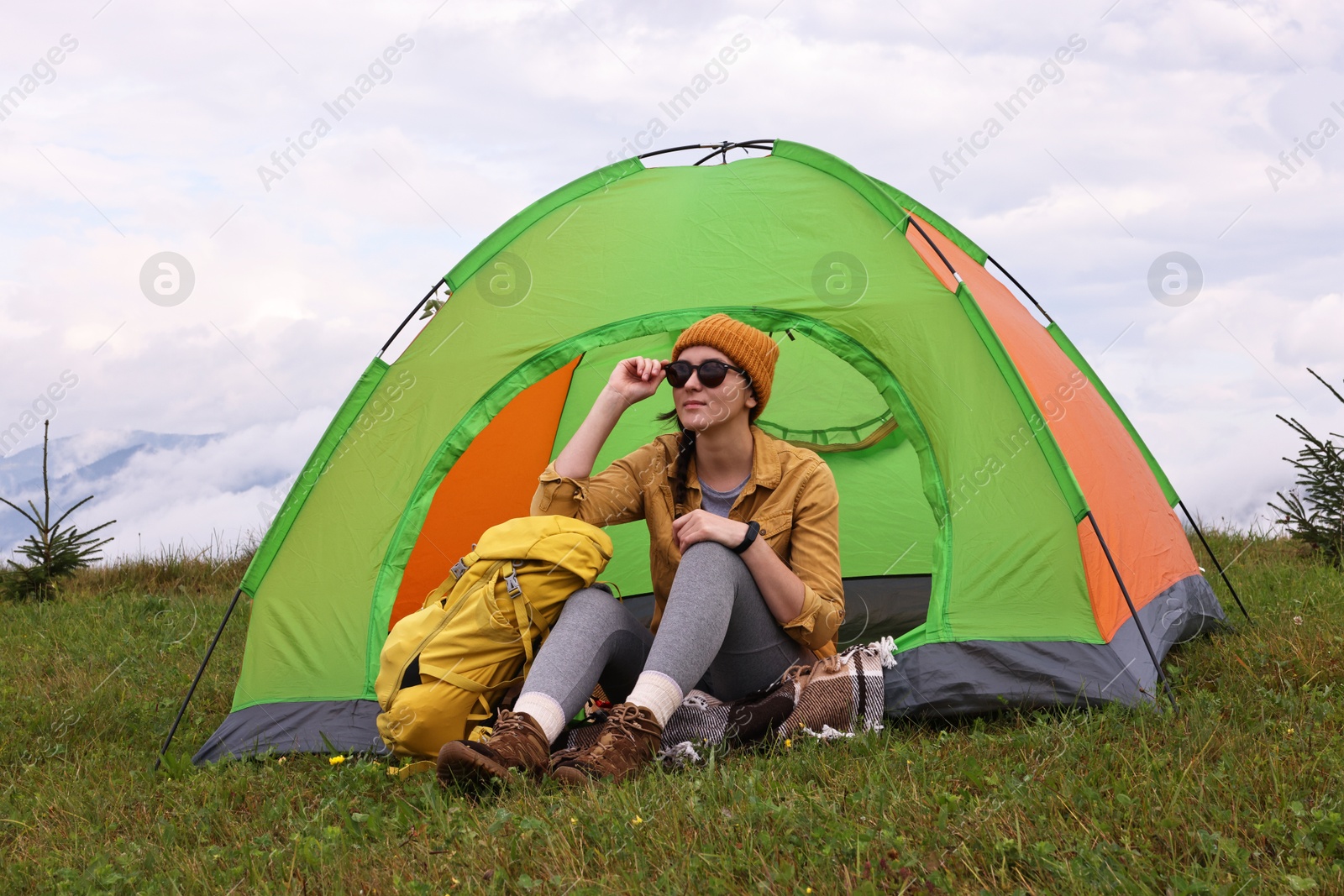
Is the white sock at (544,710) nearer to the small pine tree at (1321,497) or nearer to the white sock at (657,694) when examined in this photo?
the white sock at (657,694)

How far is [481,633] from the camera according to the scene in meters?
2.95

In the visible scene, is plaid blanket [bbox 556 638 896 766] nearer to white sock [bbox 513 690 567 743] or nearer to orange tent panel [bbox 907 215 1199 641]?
white sock [bbox 513 690 567 743]

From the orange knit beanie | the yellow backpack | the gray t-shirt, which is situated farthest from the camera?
the gray t-shirt

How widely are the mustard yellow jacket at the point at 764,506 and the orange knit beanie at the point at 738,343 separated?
0.21m

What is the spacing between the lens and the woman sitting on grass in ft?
8.82

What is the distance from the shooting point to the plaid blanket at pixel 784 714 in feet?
9.58

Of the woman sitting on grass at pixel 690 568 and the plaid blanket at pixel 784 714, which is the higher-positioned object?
the woman sitting on grass at pixel 690 568

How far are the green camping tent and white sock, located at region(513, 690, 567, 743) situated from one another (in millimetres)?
935

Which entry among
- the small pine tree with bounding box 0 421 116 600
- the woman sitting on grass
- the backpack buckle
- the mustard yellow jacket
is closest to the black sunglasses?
the woman sitting on grass

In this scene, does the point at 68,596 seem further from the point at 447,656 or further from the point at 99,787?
the point at 447,656

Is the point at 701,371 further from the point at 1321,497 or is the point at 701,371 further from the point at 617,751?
the point at 1321,497

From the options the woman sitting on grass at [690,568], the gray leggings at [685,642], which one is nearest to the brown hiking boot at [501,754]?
the woman sitting on grass at [690,568]

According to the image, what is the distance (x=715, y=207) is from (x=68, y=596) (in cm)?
473

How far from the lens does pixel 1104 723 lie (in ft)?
9.50
